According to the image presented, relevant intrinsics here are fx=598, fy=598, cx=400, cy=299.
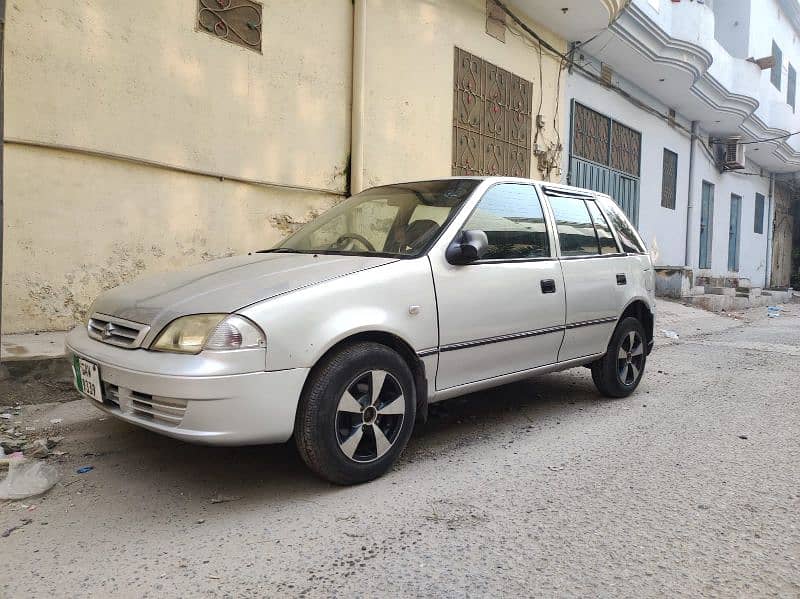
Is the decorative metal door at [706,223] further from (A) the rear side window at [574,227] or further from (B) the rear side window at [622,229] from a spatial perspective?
(A) the rear side window at [574,227]

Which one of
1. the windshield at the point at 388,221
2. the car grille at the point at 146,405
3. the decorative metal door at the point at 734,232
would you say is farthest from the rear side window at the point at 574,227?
the decorative metal door at the point at 734,232

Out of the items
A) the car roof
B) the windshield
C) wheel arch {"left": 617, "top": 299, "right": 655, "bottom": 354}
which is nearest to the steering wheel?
the windshield

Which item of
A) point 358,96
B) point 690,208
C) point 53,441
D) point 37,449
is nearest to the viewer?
point 37,449

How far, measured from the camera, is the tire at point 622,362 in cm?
446

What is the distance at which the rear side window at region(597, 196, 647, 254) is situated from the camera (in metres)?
4.70

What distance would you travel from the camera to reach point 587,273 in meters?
4.12

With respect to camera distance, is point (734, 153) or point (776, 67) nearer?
point (734, 153)

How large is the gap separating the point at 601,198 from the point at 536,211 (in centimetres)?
106

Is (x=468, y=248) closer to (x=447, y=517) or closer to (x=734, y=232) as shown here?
(x=447, y=517)

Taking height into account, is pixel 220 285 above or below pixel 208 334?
above

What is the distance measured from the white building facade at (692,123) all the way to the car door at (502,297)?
298 inches

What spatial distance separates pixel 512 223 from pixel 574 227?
73cm

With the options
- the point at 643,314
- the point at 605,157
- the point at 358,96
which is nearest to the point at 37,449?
the point at 643,314

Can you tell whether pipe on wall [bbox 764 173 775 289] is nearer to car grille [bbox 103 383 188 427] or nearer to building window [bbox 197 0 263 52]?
building window [bbox 197 0 263 52]
